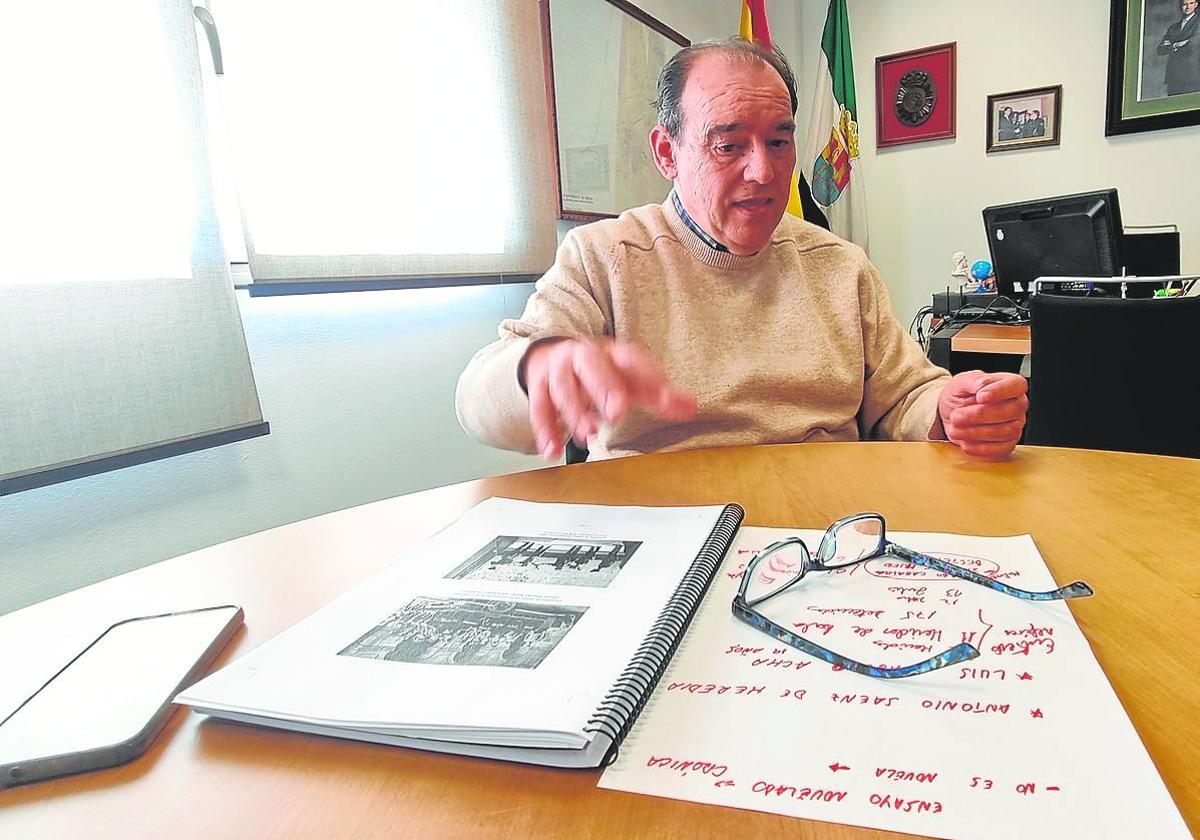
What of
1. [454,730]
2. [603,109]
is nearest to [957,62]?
[603,109]

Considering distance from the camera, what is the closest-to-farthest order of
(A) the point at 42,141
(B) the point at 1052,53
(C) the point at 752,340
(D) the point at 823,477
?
1. (D) the point at 823,477
2. (A) the point at 42,141
3. (C) the point at 752,340
4. (B) the point at 1052,53

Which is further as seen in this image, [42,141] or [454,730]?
[42,141]

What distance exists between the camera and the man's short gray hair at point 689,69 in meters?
1.05

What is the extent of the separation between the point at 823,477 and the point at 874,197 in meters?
3.19

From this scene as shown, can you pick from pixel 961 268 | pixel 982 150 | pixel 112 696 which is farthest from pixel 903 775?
pixel 982 150

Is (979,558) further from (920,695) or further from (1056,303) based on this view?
(1056,303)

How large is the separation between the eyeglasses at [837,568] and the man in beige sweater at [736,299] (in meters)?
0.45

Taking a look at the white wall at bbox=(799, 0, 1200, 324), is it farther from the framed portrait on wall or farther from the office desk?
the office desk

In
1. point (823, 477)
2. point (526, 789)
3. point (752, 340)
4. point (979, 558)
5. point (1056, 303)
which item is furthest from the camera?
point (1056, 303)

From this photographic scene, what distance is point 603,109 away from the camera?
2238 mm

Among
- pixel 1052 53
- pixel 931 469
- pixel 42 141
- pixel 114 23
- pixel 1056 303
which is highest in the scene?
pixel 1052 53

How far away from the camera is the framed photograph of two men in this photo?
8.87 feet

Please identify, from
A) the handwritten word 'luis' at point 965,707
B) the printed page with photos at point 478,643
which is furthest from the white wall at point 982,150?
the handwritten word 'luis' at point 965,707

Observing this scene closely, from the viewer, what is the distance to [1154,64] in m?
2.77
